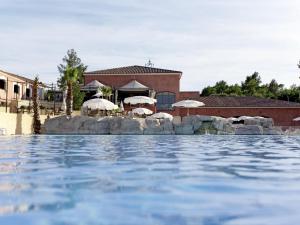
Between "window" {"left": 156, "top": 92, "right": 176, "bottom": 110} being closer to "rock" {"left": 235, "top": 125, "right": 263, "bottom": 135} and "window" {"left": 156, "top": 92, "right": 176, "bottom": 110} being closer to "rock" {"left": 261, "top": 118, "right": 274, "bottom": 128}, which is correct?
"rock" {"left": 261, "top": 118, "right": 274, "bottom": 128}

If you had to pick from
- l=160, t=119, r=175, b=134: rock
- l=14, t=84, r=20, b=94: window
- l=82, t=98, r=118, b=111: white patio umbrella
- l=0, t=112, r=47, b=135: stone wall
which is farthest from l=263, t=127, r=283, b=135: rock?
l=14, t=84, r=20, b=94: window

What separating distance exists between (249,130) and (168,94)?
477 inches

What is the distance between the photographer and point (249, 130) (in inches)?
1107

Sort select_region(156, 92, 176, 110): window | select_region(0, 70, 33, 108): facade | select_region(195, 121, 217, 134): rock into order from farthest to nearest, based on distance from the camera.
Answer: select_region(156, 92, 176, 110): window, select_region(0, 70, 33, 108): facade, select_region(195, 121, 217, 134): rock

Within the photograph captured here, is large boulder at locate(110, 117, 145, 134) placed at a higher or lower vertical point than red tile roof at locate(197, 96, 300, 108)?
lower

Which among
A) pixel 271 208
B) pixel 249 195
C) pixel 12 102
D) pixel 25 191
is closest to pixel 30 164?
pixel 25 191

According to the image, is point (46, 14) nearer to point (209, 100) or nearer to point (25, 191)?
point (25, 191)

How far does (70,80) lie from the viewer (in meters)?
29.0

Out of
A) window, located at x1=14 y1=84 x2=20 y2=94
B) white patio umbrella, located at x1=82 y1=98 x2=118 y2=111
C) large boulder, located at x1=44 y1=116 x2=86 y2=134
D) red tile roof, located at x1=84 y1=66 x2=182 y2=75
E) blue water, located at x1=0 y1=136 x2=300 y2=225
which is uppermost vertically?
red tile roof, located at x1=84 y1=66 x2=182 y2=75

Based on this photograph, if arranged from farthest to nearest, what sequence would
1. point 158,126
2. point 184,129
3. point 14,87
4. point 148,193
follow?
point 14,87 → point 184,129 → point 158,126 → point 148,193

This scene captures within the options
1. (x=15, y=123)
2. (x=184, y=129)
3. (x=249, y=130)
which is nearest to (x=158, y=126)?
(x=184, y=129)

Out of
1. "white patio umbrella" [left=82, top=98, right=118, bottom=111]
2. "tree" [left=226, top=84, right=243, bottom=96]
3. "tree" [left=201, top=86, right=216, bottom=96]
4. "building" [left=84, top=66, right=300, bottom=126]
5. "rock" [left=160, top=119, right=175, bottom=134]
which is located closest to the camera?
"rock" [left=160, top=119, right=175, bottom=134]

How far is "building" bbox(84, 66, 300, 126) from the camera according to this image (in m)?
38.4

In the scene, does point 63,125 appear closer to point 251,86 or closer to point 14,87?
point 14,87
